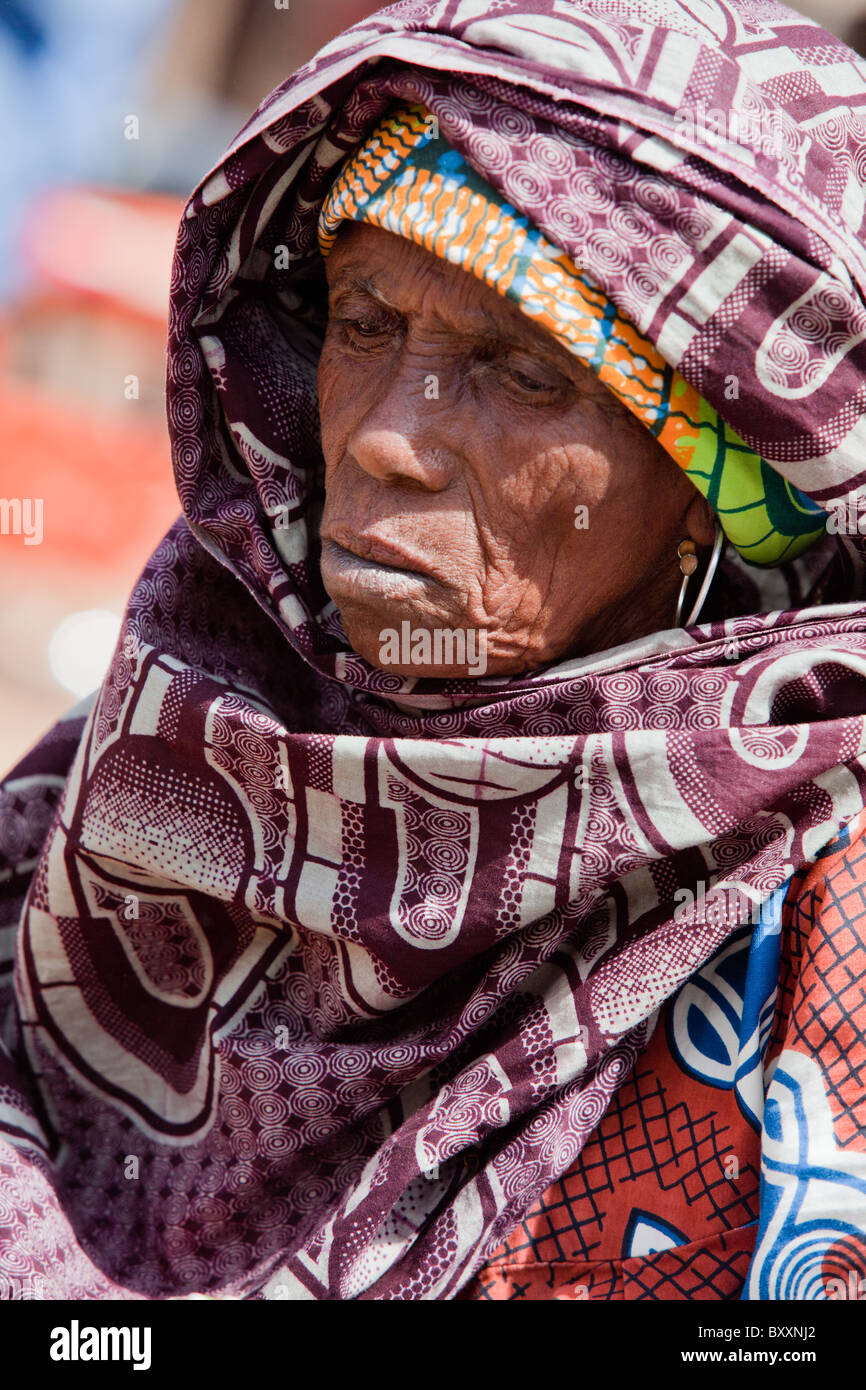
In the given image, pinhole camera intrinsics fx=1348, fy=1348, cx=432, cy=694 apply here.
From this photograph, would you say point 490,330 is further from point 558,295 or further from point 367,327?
point 367,327

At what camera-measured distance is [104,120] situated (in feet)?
19.7

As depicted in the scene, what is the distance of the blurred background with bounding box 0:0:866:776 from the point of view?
5488mm

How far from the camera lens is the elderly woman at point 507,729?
58.4 inches

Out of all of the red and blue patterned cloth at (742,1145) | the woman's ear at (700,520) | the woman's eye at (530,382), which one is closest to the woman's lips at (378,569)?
the woman's eye at (530,382)

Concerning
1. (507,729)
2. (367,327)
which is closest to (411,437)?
(367,327)

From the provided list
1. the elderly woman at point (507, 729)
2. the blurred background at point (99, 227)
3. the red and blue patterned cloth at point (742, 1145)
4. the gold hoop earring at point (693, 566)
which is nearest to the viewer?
the red and blue patterned cloth at point (742, 1145)

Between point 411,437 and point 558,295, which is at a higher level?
point 558,295

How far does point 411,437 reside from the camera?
5.32ft

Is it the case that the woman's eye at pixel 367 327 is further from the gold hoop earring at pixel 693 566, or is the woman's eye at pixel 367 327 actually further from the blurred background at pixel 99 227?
the blurred background at pixel 99 227

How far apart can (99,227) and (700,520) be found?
5.00m

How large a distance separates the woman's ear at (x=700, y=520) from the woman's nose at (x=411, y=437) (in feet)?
1.06

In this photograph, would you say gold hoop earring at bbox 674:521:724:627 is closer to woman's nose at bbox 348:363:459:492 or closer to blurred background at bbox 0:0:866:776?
woman's nose at bbox 348:363:459:492

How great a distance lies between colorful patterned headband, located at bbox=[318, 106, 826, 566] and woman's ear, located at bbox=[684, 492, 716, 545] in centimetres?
6

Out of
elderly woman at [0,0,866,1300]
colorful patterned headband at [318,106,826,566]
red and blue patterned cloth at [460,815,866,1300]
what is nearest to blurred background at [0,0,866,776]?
elderly woman at [0,0,866,1300]
